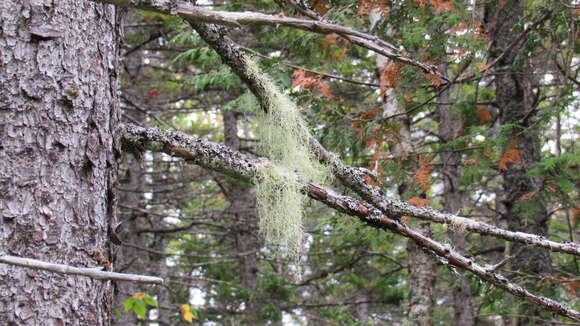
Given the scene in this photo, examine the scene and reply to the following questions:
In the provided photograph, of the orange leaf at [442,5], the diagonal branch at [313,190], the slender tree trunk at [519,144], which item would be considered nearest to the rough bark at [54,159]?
the diagonal branch at [313,190]

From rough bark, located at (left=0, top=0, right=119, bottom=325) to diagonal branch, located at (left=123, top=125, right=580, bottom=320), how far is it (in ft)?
0.84

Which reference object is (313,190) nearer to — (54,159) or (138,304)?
(54,159)

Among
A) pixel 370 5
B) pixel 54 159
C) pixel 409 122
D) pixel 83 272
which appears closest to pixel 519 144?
pixel 409 122

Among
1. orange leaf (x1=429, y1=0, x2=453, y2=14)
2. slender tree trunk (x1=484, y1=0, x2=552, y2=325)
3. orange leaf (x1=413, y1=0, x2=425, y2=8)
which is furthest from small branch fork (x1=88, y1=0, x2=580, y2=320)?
slender tree trunk (x1=484, y1=0, x2=552, y2=325)

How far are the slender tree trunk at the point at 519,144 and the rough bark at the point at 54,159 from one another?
15.4ft

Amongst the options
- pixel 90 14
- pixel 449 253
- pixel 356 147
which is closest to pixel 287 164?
pixel 449 253

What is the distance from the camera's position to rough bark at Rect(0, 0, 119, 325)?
1990 millimetres

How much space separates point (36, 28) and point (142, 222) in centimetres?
1005

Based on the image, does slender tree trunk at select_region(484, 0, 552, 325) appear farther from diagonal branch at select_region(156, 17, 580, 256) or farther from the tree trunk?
the tree trunk

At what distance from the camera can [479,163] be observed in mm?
6168

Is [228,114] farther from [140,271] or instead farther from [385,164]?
[385,164]

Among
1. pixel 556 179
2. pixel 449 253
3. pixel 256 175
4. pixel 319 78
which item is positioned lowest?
pixel 449 253

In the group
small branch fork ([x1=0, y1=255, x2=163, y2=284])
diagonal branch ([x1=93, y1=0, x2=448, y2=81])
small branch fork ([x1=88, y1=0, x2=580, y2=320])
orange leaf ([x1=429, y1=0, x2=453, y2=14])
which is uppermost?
orange leaf ([x1=429, y1=0, x2=453, y2=14])

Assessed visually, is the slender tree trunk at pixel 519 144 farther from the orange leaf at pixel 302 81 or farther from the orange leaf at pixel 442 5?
the orange leaf at pixel 302 81
